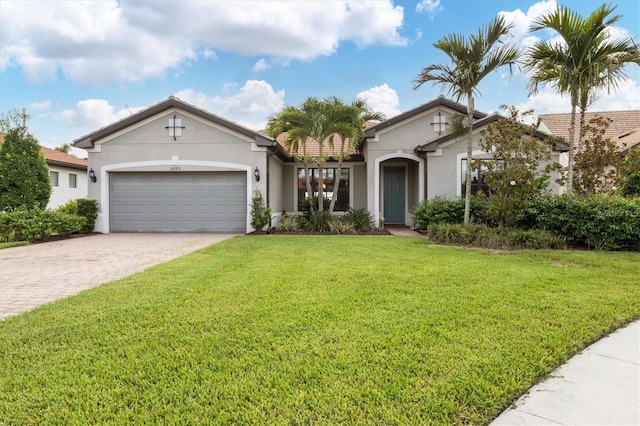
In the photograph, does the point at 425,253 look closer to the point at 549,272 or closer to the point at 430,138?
the point at 549,272

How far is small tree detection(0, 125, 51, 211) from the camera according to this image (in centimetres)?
1150

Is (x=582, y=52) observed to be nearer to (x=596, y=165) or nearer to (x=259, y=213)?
(x=596, y=165)

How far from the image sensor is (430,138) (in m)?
14.7

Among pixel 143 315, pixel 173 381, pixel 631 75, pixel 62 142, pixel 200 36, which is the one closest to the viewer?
pixel 173 381

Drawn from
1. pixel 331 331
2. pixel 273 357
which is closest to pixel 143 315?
pixel 273 357

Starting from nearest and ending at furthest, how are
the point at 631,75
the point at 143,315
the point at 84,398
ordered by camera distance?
the point at 84,398
the point at 143,315
the point at 631,75

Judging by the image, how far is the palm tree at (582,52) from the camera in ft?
31.1

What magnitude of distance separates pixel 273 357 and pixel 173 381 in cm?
80

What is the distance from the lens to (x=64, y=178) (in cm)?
2364

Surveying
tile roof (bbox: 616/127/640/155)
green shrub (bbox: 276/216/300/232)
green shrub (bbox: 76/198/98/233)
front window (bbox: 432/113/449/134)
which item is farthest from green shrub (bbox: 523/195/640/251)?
green shrub (bbox: 76/198/98/233)

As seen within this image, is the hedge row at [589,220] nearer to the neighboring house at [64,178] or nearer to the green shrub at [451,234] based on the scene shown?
the green shrub at [451,234]

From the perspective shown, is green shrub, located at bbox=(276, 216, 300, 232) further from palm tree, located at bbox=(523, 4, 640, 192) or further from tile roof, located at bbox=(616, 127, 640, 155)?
tile roof, located at bbox=(616, 127, 640, 155)

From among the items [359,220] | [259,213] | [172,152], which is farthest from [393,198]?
[172,152]

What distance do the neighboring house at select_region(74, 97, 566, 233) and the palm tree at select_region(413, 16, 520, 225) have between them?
308 centimetres
